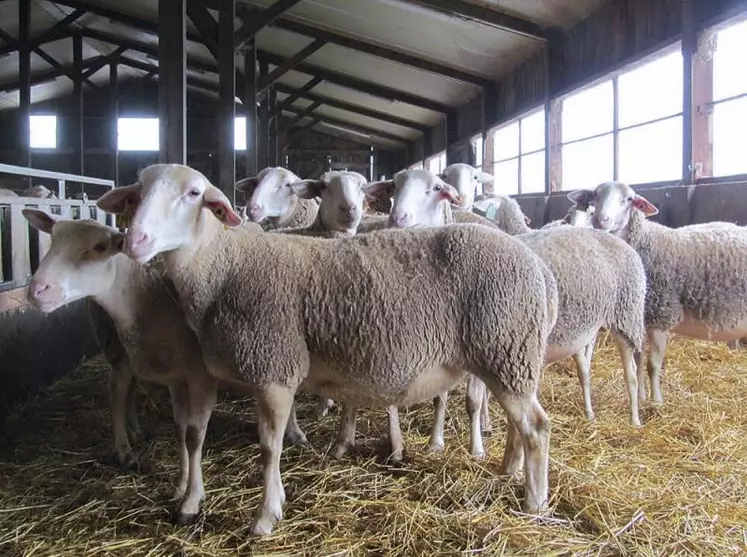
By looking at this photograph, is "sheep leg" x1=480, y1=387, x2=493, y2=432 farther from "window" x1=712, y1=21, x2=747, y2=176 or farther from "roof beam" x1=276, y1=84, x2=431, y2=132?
"roof beam" x1=276, y1=84, x2=431, y2=132

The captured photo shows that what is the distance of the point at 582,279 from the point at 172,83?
3735mm

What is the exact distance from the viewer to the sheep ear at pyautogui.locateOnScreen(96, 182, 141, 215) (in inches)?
115

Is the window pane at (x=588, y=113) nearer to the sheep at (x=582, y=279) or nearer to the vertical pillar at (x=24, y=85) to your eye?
the sheep at (x=582, y=279)

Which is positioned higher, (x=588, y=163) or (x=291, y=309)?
(x=588, y=163)

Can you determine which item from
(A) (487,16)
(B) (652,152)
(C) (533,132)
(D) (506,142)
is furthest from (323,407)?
(D) (506,142)

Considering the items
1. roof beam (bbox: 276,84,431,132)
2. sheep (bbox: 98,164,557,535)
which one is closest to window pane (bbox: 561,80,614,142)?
sheep (bbox: 98,164,557,535)

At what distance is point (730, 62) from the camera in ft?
21.0

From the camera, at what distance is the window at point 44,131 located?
80.4 feet

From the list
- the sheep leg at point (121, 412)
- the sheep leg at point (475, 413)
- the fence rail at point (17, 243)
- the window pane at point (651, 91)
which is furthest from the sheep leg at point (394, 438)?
the window pane at point (651, 91)

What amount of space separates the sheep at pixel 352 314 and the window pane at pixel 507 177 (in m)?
10.7

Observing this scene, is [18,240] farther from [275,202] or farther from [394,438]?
[394,438]

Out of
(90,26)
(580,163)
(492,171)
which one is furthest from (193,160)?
(580,163)

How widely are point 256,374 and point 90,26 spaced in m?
18.3

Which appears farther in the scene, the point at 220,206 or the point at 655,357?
the point at 655,357
